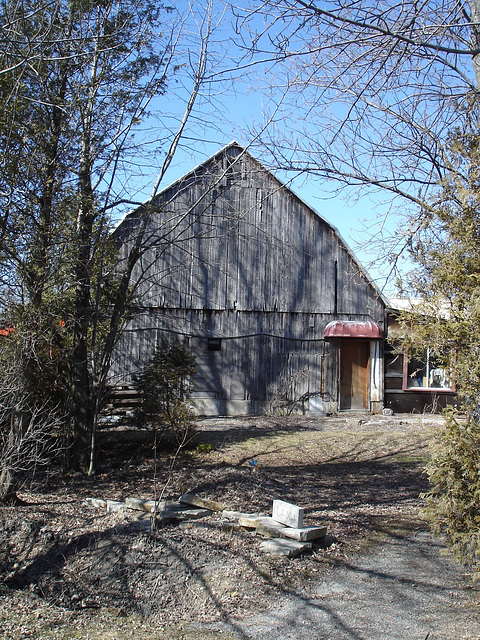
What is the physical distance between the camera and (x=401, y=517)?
7.49m

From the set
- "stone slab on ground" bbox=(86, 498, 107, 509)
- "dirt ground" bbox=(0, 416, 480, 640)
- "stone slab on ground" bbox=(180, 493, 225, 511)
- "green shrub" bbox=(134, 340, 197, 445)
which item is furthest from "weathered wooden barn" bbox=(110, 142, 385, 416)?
"stone slab on ground" bbox=(180, 493, 225, 511)

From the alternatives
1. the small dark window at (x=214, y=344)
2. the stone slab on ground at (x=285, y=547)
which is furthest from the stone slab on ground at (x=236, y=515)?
the small dark window at (x=214, y=344)

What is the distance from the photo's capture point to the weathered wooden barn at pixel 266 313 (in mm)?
17672

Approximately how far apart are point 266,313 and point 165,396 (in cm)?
723

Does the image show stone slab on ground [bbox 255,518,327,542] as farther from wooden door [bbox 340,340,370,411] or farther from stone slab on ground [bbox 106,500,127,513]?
wooden door [bbox 340,340,370,411]

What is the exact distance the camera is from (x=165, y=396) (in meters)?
11.3

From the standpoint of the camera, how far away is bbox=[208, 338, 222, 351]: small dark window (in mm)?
17859

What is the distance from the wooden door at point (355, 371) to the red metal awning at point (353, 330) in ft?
2.37

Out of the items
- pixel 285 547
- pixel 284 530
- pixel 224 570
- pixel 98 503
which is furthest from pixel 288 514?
pixel 98 503

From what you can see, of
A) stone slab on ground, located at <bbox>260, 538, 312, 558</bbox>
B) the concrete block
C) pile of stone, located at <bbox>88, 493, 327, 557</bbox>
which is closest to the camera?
stone slab on ground, located at <bbox>260, 538, 312, 558</bbox>

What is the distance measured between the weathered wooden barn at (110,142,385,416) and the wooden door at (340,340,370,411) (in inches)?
1.9

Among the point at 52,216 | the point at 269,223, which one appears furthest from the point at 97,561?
the point at 269,223

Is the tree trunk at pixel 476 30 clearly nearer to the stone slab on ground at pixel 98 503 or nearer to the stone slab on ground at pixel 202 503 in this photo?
the stone slab on ground at pixel 202 503

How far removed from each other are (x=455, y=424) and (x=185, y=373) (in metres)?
7.20
